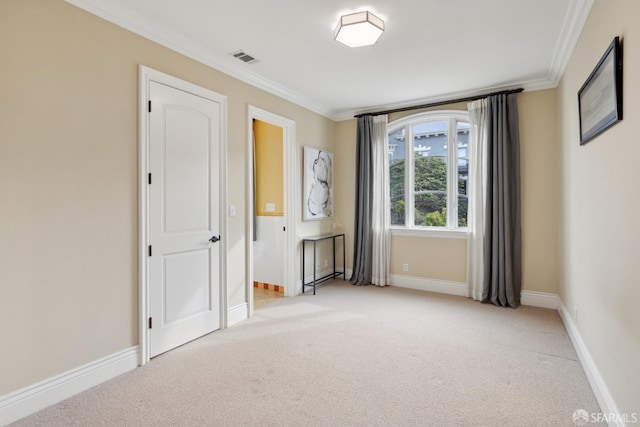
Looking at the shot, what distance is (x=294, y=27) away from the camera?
2.74m

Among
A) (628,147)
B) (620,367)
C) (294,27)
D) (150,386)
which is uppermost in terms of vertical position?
(294,27)

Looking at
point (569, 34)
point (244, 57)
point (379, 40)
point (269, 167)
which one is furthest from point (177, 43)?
point (569, 34)

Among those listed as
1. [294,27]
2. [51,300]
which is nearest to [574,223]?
[294,27]

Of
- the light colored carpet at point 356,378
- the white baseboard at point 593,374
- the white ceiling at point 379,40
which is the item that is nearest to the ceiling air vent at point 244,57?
the white ceiling at point 379,40

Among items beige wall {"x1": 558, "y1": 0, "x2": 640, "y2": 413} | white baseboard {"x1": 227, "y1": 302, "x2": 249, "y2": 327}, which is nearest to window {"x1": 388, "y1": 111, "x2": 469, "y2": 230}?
beige wall {"x1": 558, "y1": 0, "x2": 640, "y2": 413}

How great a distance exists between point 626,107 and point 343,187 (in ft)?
12.8

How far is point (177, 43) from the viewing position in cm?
290

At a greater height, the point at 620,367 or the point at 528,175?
the point at 528,175

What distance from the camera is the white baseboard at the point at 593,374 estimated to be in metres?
1.90

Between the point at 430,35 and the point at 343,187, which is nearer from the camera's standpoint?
the point at 430,35

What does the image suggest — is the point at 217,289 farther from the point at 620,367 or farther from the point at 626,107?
the point at 626,107

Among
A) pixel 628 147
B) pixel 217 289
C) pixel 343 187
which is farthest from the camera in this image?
pixel 343 187

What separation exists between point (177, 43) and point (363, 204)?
320cm

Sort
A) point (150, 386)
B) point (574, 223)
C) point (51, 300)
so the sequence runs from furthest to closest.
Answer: point (574, 223)
point (150, 386)
point (51, 300)
